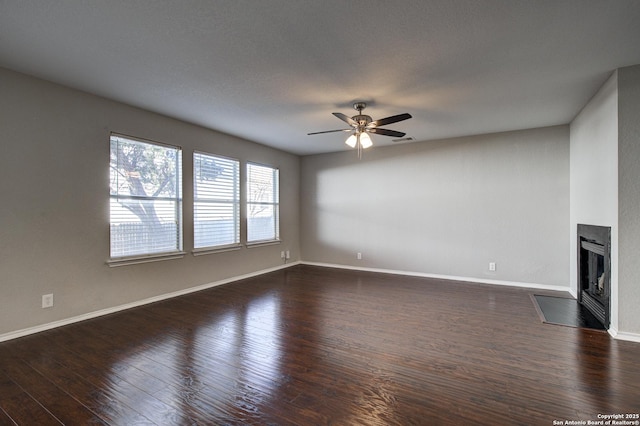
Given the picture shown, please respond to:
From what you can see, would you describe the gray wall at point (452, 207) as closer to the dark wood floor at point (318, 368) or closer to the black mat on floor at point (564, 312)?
the black mat on floor at point (564, 312)

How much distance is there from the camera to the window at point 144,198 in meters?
3.66

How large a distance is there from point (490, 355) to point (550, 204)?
3.34 metres

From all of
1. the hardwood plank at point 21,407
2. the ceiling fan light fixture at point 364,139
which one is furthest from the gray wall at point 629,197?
the hardwood plank at point 21,407

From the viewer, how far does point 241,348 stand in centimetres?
266

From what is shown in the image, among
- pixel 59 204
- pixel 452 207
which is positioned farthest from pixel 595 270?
pixel 59 204

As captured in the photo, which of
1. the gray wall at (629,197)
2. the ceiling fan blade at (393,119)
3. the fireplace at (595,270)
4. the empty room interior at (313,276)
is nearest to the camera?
the empty room interior at (313,276)

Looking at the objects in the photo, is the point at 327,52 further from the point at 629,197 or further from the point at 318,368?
the point at 629,197

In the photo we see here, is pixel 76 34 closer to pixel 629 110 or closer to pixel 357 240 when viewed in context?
pixel 629 110

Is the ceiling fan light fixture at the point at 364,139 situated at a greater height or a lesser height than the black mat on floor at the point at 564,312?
greater

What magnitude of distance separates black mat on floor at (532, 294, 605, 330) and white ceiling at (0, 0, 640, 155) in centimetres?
257

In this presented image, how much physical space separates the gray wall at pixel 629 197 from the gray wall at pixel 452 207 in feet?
6.30

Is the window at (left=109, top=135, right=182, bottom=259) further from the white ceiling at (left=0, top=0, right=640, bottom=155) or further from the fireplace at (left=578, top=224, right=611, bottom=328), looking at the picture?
the fireplace at (left=578, top=224, right=611, bottom=328)

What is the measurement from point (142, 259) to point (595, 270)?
573 cm

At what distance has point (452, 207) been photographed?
17.6 feet
